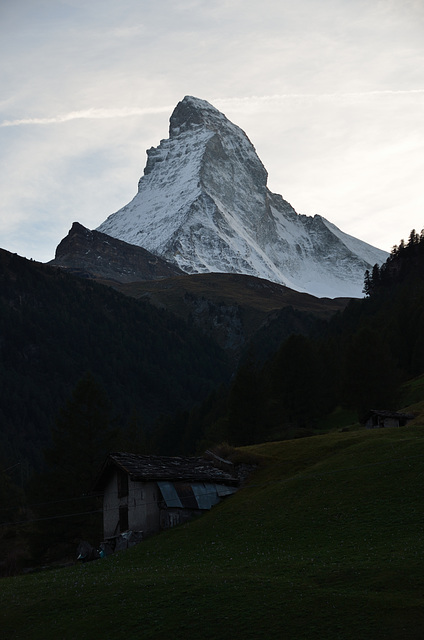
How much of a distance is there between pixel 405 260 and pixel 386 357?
93041 mm

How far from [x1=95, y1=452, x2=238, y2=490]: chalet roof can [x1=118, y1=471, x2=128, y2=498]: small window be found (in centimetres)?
66

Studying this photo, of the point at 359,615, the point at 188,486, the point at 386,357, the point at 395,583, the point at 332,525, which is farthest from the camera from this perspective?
the point at 386,357

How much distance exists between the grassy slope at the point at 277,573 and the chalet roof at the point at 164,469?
9.27 feet

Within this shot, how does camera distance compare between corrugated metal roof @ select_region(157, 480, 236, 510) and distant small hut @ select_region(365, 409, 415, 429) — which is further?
distant small hut @ select_region(365, 409, 415, 429)

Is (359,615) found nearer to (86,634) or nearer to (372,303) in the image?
→ (86,634)

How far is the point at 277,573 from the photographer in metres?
27.6

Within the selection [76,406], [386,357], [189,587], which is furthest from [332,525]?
[386,357]

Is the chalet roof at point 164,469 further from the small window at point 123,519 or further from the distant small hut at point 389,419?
the distant small hut at point 389,419

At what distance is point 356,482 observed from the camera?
38.0m

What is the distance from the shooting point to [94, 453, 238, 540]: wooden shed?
144 feet

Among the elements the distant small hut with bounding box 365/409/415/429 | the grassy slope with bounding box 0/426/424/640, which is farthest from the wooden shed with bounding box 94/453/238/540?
the distant small hut with bounding box 365/409/415/429

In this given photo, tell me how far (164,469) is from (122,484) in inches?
103

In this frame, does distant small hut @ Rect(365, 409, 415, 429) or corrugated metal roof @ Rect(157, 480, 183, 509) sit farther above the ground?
distant small hut @ Rect(365, 409, 415, 429)

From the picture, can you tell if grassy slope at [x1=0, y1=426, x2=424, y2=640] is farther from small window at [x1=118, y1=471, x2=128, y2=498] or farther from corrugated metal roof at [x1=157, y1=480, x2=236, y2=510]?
small window at [x1=118, y1=471, x2=128, y2=498]
